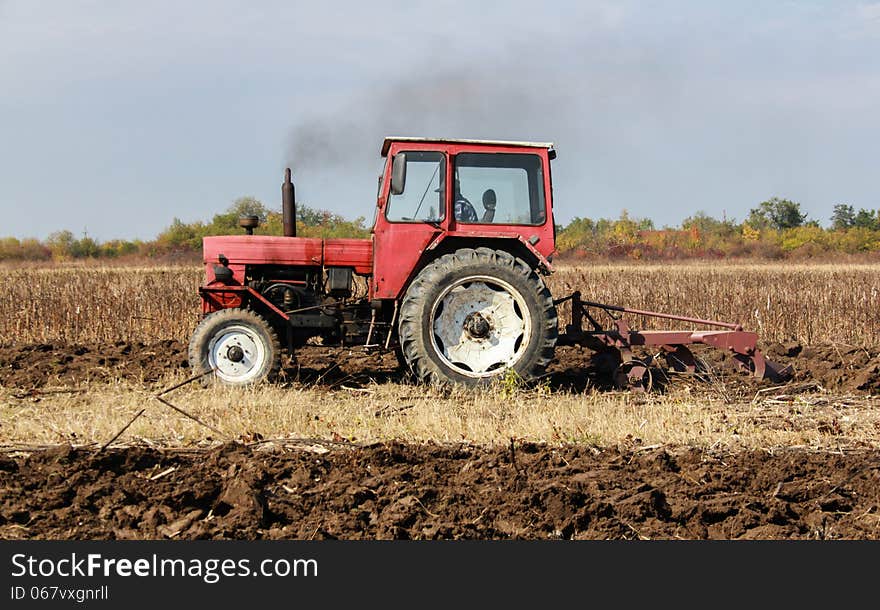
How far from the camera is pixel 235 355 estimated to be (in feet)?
27.6

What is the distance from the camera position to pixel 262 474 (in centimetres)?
526

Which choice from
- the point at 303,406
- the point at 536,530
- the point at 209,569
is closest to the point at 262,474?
the point at 209,569

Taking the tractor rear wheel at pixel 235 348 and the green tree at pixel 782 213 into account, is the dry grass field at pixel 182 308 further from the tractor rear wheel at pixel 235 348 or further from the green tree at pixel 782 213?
the green tree at pixel 782 213

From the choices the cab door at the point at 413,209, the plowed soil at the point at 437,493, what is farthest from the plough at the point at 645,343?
the plowed soil at the point at 437,493

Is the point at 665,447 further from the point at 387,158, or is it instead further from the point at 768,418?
the point at 387,158

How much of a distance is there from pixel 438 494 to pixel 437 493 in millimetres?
10

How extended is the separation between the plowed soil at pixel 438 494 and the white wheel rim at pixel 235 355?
2549 mm

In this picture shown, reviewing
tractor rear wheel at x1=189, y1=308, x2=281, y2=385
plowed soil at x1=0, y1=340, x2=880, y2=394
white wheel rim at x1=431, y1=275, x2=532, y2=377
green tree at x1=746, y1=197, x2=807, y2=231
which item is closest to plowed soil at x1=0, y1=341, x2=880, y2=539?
white wheel rim at x1=431, y1=275, x2=532, y2=377

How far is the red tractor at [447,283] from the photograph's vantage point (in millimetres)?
8297

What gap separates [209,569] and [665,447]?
3.42 meters

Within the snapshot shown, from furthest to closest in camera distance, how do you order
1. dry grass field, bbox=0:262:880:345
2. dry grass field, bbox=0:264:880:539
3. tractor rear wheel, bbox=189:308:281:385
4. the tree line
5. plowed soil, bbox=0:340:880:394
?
the tree line
dry grass field, bbox=0:262:880:345
plowed soil, bbox=0:340:880:394
tractor rear wheel, bbox=189:308:281:385
dry grass field, bbox=0:264:880:539

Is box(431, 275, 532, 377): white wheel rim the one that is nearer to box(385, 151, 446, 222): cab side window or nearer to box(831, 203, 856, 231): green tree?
box(385, 151, 446, 222): cab side window

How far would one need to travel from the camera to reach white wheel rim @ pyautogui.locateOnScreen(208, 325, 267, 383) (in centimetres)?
842

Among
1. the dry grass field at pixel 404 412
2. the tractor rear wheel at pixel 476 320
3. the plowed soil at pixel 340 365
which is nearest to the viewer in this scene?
the dry grass field at pixel 404 412
